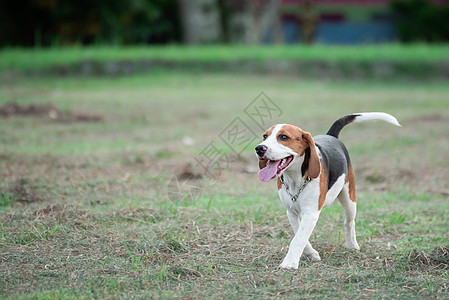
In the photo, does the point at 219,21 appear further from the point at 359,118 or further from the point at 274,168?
the point at 274,168

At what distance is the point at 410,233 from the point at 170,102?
325 inches

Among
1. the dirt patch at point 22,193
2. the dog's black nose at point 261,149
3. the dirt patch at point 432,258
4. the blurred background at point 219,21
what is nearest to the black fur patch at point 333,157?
the dog's black nose at point 261,149

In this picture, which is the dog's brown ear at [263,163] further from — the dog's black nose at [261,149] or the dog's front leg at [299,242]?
the dog's front leg at [299,242]

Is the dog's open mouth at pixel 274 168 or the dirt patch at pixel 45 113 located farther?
the dirt patch at pixel 45 113

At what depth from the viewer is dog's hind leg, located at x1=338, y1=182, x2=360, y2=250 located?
4.80m

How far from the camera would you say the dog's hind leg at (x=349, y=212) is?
15.7 feet

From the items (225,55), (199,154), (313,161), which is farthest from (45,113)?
(313,161)

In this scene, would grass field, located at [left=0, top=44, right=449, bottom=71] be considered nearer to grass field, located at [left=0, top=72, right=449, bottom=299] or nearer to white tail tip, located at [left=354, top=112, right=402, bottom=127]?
grass field, located at [left=0, top=72, right=449, bottom=299]

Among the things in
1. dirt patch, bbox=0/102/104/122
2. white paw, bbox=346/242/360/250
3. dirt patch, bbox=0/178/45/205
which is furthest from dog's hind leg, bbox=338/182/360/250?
dirt patch, bbox=0/102/104/122

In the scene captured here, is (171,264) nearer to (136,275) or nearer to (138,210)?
(136,275)

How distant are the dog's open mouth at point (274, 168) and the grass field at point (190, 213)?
2.12 ft

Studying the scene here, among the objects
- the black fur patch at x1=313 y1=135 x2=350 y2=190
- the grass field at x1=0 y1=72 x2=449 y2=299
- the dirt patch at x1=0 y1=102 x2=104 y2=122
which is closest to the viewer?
the grass field at x1=0 y1=72 x2=449 y2=299

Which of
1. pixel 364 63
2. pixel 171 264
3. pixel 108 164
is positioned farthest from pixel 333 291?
pixel 364 63

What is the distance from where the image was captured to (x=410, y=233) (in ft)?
18.1
